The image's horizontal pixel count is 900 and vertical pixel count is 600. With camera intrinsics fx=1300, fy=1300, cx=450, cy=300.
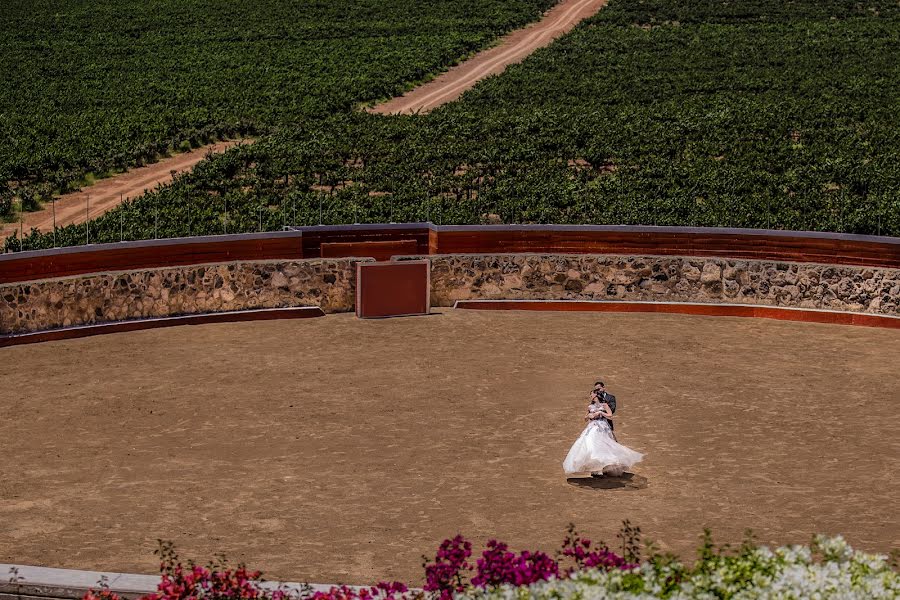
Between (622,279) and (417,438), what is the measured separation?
12.4 metres

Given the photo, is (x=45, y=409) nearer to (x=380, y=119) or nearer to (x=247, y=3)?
(x=380, y=119)

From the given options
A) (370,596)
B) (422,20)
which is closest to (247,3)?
(422,20)

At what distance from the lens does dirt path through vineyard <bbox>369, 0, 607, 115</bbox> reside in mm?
69688

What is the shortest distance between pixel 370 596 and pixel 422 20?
88.5 meters

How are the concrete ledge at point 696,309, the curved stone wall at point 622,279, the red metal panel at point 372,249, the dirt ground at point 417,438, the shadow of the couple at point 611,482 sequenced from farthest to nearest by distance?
the red metal panel at point 372,249
the curved stone wall at point 622,279
the concrete ledge at point 696,309
the shadow of the couple at point 611,482
the dirt ground at point 417,438

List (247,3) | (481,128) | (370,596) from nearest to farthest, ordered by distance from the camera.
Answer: (370,596)
(481,128)
(247,3)

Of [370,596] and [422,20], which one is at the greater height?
[422,20]

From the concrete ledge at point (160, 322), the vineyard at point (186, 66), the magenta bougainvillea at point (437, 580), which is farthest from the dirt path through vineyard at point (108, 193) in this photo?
the magenta bougainvillea at point (437, 580)

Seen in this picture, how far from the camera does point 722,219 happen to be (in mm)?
36250

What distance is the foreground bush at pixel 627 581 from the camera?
10391 millimetres

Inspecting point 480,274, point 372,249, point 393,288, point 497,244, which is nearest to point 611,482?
point 393,288

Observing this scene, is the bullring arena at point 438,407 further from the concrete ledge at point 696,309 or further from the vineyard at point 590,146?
the vineyard at point 590,146

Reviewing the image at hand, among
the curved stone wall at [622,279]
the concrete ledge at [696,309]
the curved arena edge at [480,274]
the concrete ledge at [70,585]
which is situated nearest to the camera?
the concrete ledge at [70,585]

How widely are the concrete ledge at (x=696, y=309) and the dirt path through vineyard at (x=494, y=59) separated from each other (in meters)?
34.5
